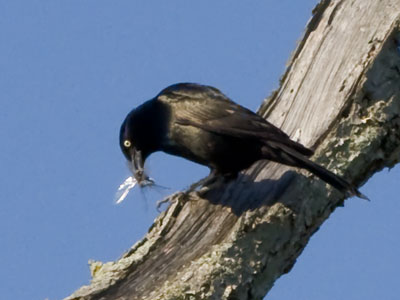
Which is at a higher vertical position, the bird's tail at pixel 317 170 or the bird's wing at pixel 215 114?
the bird's wing at pixel 215 114

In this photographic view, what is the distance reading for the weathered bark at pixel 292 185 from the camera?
5.20 m

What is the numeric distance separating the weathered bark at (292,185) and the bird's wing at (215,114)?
0.52ft

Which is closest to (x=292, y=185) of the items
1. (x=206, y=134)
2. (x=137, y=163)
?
(x=206, y=134)

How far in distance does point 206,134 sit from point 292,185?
1.04 meters

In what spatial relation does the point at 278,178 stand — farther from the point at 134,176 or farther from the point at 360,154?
the point at 134,176

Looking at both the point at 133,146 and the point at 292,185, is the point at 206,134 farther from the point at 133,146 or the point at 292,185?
the point at 292,185

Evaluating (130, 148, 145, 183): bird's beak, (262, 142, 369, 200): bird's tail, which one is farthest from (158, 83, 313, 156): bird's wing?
(130, 148, 145, 183): bird's beak

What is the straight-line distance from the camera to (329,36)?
21.4 feet

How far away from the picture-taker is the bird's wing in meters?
6.33

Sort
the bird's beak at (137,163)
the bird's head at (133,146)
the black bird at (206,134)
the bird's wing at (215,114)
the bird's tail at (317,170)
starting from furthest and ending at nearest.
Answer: the bird's head at (133,146) → the bird's beak at (137,163) → the bird's wing at (215,114) → the black bird at (206,134) → the bird's tail at (317,170)

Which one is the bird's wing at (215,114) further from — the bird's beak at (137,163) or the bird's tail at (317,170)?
the bird's beak at (137,163)

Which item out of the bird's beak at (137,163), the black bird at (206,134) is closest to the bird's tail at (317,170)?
the black bird at (206,134)

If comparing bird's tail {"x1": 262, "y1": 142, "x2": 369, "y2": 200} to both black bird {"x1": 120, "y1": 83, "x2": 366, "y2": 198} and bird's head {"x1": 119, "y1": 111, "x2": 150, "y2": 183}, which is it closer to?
black bird {"x1": 120, "y1": 83, "x2": 366, "y2": 198}

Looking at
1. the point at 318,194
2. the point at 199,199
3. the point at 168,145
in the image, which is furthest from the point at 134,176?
the point at 318,194
